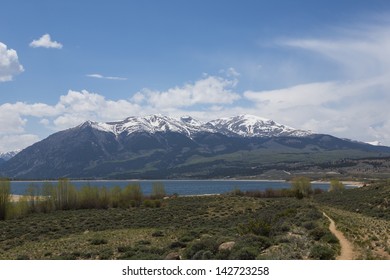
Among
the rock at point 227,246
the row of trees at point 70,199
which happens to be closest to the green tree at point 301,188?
the row of trees at point 70,199

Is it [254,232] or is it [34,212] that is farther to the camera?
[34,212]

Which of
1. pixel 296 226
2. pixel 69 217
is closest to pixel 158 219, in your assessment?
pixel 69 217

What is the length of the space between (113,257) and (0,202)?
61557 mm

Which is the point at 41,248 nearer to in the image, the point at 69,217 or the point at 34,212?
the point at 69,217

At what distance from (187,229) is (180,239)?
1570 cm

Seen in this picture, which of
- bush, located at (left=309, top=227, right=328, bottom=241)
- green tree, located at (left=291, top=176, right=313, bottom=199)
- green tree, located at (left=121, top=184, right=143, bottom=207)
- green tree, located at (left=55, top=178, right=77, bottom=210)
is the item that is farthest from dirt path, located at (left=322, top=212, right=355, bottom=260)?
green tree, located at (left=291, top=176, right=313, bottom=199)

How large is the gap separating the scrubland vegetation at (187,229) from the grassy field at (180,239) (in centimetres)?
6

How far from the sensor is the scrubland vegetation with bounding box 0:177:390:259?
85.3 ft

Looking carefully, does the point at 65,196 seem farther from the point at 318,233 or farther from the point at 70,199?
the point at 318,233

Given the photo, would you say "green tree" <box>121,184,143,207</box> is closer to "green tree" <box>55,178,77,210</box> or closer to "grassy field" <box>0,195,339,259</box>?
"green tree" <box>55,178,77,210</box>

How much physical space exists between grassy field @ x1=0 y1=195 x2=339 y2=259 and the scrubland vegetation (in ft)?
0.21
